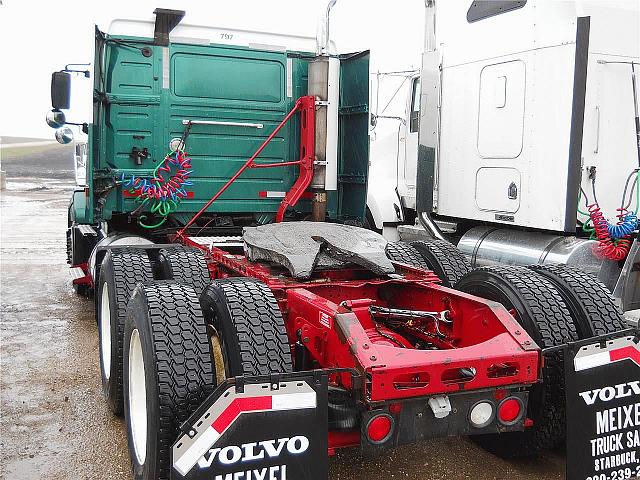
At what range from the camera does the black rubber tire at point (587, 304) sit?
357cm

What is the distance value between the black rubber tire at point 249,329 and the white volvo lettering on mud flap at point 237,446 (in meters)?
0.39

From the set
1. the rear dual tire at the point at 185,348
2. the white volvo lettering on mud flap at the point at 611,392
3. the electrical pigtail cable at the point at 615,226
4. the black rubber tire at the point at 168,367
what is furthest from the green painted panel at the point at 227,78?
the white volvo lettering on mud flap at the point at 611,392

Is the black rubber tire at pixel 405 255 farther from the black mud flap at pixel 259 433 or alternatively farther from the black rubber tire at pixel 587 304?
the black mud flap at pixel 259 433

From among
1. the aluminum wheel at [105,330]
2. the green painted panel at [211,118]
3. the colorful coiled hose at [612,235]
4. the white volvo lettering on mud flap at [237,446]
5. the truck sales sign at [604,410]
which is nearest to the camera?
the white volvo lettering on mud flap at [237,446]

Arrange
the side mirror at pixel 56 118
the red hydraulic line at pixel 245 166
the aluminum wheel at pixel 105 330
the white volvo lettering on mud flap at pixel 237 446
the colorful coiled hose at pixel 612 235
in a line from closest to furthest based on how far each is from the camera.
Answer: the white volvo lettering on mud flap at pixel 237 446 → the aluminum wheel at pixel 105 330 → the colorful coiled hose at pixel 612 235 → the red hydraulic line at pixel 245 166 → the side mirror at pixel 56 118

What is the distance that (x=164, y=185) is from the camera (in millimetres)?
6363

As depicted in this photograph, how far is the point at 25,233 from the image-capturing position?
15.1 metres

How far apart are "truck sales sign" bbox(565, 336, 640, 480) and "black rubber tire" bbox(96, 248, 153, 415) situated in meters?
2.58

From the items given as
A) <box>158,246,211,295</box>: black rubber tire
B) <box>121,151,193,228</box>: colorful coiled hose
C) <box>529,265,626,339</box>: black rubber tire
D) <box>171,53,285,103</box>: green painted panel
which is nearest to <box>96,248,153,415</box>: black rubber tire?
<box>158,246,211,295</box>: black rubber tire

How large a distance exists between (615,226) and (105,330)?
4098mm

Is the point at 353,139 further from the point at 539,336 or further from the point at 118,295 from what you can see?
the point at 539,336

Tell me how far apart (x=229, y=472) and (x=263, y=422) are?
22cm

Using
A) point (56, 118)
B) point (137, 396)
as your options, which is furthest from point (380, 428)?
point (56, 118)

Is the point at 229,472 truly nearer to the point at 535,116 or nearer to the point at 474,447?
the point at 474,447
